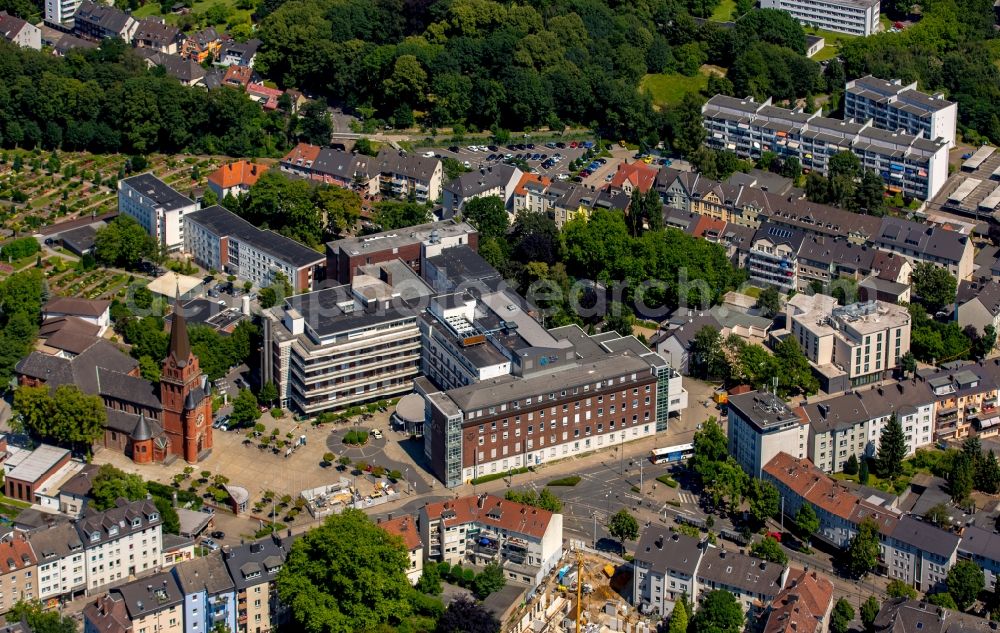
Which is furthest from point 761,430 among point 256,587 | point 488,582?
point 256,587

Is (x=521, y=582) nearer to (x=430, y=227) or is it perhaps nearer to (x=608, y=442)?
(x=608, y=442)

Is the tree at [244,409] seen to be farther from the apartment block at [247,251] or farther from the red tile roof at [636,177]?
the red tile roof at [636,177]

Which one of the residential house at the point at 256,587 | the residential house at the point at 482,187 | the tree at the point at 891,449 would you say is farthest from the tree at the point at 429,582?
the residential house at the point at 482,187

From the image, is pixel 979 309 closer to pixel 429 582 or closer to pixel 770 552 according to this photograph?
pixel 770 552

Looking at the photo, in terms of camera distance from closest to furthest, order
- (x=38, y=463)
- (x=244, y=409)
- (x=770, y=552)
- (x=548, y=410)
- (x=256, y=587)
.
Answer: (x=256, y=587) < (x=770, y=552) < (x=38, y=463) < (x=548, y=410) < (x=244, y=409)

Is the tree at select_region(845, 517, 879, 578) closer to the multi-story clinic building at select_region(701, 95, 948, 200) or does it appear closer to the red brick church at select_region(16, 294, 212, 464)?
the red brick church at select_region(16, 294, 212, 464)

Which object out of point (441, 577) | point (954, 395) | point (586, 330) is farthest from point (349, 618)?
point (954, 395)
